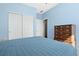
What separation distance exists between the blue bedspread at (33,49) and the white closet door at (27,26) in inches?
4.8

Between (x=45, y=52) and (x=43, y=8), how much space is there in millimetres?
580

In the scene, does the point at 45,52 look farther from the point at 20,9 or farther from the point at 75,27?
the point at 20,9

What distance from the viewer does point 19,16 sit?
1822 millimetres

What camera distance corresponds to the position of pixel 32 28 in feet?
6.16

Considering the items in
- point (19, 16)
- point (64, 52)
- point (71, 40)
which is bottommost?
point (64, 52)

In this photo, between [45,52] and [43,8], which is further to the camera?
[43,8]

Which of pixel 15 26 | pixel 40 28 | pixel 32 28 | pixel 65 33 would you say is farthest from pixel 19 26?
pixel 65 33

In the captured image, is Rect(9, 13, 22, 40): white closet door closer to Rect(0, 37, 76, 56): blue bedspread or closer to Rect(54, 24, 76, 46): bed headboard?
Rect(0, 37, 76, 56): blue bedspread

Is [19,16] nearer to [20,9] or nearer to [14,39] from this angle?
[20,9]

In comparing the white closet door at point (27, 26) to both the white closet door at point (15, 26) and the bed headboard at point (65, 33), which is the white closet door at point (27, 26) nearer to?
the white closet door at point (15, 26)

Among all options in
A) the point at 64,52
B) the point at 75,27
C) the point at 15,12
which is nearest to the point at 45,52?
the point at 64,52

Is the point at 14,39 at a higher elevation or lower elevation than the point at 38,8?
lower

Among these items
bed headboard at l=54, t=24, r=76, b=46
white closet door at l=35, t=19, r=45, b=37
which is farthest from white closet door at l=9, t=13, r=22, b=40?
bed headboard at l=54, t=24, r=76, b=46

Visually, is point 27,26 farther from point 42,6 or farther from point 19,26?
point 42,6
